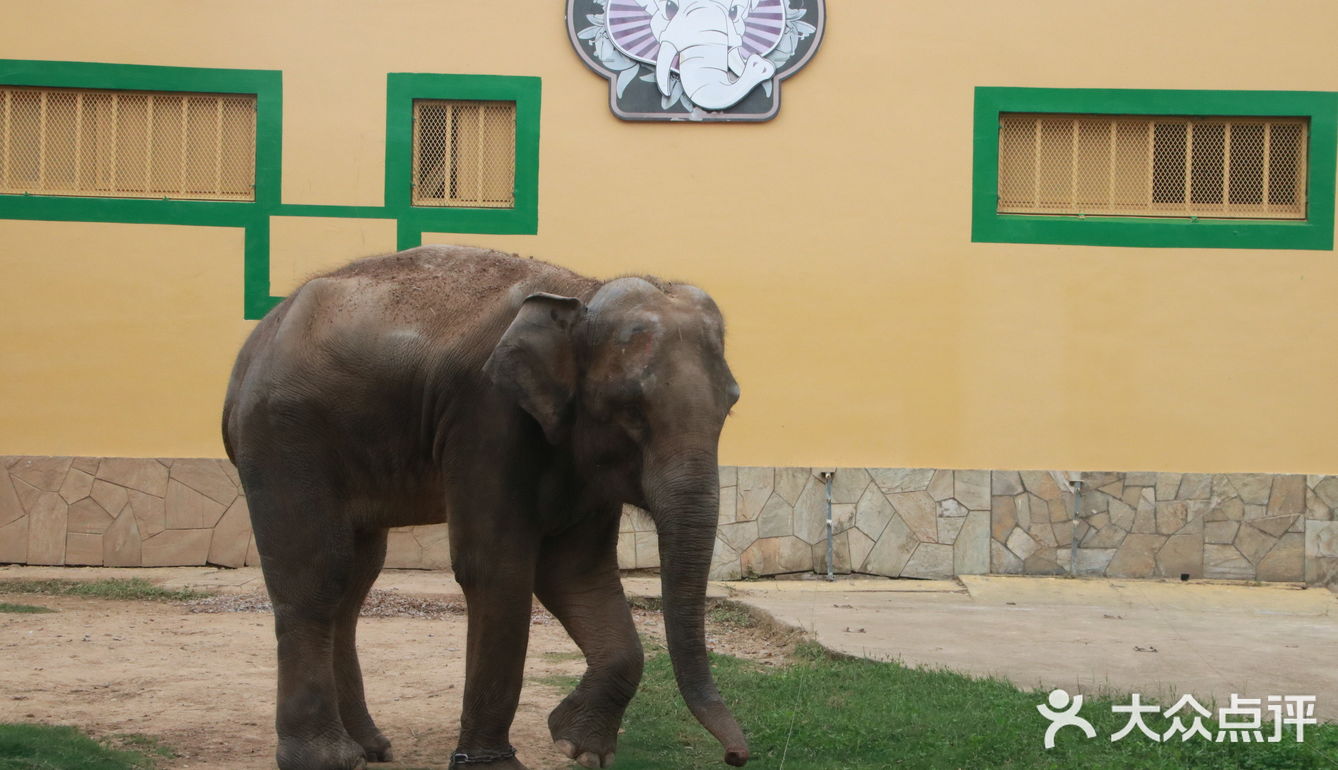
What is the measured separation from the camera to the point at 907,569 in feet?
A: 38.1

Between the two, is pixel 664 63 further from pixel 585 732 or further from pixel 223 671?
pixel 585 732

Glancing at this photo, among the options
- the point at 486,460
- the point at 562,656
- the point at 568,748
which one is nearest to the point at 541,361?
the point at 486,460

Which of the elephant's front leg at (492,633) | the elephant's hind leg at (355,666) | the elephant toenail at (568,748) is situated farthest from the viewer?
the elephant's hind leg at (355,666)

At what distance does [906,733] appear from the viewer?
19.7ft

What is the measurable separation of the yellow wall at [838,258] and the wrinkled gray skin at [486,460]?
19.2 feet

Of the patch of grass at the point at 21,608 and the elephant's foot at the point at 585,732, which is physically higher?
the elephant's foot at the point at 585,732

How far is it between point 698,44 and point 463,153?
214 cm

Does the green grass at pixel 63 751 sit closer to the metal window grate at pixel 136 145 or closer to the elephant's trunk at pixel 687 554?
the elephant's trunk at pixel 687 554

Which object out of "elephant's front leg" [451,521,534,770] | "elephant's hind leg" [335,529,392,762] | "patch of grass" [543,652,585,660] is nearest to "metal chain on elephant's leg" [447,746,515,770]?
"elephant's front leg" [451,521,534,770]

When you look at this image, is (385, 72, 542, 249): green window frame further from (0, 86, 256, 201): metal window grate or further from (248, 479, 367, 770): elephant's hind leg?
(248, 479, 367, 770): elephant's hind leg

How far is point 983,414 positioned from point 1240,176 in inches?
115

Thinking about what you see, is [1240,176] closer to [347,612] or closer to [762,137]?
[762,137]

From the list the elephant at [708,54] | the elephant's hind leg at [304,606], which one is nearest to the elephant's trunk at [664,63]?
the elephant at [708,54]

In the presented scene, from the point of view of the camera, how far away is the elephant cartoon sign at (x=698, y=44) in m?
11.5
